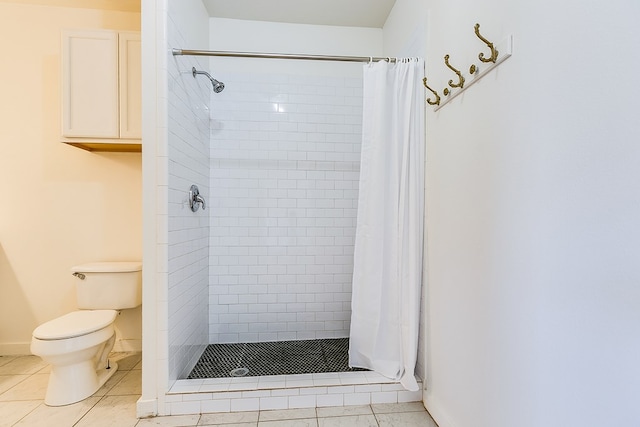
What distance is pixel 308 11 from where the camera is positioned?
91.4 inches

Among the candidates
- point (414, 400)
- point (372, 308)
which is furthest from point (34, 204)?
point (414, 400)

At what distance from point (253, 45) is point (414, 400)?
2728 millimetres

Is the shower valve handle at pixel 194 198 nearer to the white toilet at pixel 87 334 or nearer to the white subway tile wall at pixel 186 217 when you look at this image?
the white subway tile wall at pixel 186 217

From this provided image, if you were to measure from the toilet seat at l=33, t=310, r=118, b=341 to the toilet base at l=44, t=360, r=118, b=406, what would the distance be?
0.22m

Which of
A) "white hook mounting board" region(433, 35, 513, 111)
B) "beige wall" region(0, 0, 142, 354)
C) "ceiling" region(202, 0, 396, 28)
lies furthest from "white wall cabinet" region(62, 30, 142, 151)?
"white hook mounting board" region(433, 35, 513, 111)

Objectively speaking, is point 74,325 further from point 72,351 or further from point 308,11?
point 308,11

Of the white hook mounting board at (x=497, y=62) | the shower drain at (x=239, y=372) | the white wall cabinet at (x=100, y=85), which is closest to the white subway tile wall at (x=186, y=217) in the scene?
the shower drain at (x=239, y=372)

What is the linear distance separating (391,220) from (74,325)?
74.8 inches

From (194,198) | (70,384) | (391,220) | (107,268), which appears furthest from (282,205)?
(70,384)

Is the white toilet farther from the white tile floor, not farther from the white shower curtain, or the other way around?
the white shower curtain

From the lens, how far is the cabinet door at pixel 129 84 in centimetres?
199

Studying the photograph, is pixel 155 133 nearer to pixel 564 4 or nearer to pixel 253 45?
pixel 253 45

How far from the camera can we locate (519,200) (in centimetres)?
100

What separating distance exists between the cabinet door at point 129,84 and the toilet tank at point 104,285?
3.01 feet
